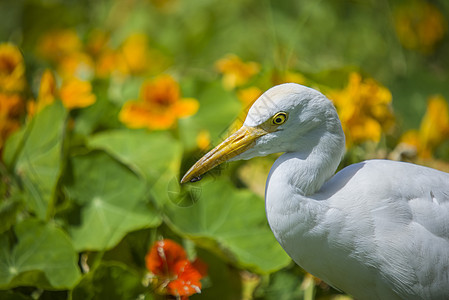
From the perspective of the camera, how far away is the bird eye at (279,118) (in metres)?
0.89

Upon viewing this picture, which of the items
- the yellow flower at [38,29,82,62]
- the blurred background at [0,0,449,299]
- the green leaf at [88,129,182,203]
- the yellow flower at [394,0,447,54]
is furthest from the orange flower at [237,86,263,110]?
the yellow flower at [394,0,447,54]

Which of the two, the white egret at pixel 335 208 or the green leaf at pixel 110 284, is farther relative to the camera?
the green leaf at pixel 110 284

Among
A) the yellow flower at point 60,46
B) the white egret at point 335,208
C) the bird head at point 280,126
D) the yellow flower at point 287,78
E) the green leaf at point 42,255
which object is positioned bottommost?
the yellow flower at point 60,46

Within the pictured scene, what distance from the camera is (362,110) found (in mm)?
1501

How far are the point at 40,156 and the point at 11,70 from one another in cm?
53

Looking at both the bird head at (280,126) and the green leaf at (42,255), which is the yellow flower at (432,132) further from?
the green leaf at (42,255)

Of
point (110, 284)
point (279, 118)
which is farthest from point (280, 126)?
point (110, 284)

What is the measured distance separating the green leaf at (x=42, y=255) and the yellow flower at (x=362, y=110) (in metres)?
0.93

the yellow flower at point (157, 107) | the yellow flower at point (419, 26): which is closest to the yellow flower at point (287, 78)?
the yellow flower at point (157, 107)

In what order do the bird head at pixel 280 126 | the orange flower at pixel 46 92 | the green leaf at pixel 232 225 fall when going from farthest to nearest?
the orange flower at pixel 46 92
the green leaf at pixel 232 225
the bird head at pixel 280 126

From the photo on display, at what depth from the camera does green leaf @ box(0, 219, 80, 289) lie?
122 cm

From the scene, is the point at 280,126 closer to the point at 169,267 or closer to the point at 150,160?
the point at 169,267

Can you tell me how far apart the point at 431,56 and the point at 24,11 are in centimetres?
257

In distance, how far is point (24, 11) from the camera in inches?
112
